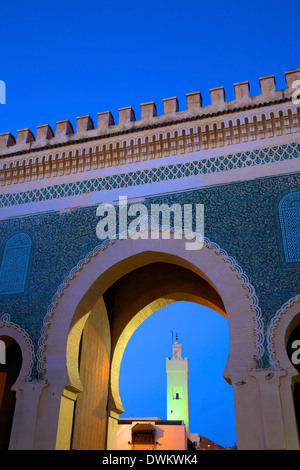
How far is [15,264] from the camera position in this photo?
14.2ft

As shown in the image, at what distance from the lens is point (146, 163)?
441cm

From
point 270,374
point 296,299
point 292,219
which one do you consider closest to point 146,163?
point 292,219

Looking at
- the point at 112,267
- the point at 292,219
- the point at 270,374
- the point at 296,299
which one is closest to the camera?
the point at 270,374

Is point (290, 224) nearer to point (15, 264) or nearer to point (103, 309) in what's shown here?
point (103, 309)

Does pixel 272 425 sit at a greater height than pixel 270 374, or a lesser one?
lesser

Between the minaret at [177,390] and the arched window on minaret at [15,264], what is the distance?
15.9 meters

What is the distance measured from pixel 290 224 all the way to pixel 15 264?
8.28ft

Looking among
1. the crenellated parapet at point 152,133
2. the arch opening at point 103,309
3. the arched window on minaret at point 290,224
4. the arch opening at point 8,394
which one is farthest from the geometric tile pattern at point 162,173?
the arch opening at point 8,394

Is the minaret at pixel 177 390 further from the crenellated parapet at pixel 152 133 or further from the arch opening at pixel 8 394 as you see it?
the crenellated parapet at pixel 152 133

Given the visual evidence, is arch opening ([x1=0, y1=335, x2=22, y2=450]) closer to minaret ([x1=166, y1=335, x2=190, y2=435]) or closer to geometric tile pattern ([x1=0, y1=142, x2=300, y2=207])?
geometric tile pattern ([x1=0, y1=142, x2=300, y2=207])

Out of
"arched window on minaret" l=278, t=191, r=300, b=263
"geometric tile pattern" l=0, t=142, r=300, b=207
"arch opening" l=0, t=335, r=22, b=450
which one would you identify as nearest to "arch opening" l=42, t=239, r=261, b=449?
"arched window on minaret" l=278, t=191, r=300, b=263
